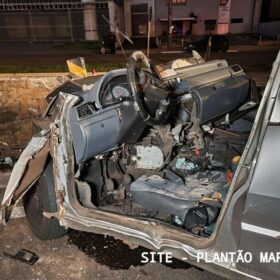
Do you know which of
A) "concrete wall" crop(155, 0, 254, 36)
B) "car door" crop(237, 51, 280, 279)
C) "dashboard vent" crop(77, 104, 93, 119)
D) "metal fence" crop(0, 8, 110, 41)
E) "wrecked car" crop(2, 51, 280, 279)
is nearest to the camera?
"car door" crop(237, 51, 280, 279)

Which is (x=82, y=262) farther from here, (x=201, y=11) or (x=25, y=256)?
(x=201, y=11)

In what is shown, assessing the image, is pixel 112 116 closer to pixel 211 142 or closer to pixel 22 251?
pixel 211 142

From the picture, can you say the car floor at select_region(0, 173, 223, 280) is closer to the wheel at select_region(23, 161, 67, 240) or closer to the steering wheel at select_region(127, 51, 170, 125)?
the wheel at select_region(23, 161, 67, 240)

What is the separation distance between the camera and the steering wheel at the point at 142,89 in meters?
2.10

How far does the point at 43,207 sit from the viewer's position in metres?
2.73

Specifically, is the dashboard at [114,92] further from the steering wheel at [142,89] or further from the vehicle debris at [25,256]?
the vehicle debris at [25,256]

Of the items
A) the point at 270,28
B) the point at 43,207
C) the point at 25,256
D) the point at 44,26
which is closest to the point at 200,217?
the point at 43,207

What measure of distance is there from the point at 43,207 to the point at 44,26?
62.6ft

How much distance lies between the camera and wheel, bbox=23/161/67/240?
2.62 m

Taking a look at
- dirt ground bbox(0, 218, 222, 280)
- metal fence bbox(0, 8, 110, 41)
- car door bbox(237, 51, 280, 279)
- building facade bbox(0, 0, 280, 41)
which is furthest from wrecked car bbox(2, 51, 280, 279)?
metal fence bbox(0, 8, 110, 41)

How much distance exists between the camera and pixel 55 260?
8.69 feet

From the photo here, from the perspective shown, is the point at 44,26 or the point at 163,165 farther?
the point at 44,26

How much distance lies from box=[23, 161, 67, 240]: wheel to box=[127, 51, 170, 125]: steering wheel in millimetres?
1036

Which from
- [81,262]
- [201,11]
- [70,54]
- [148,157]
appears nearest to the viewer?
[81,262]
